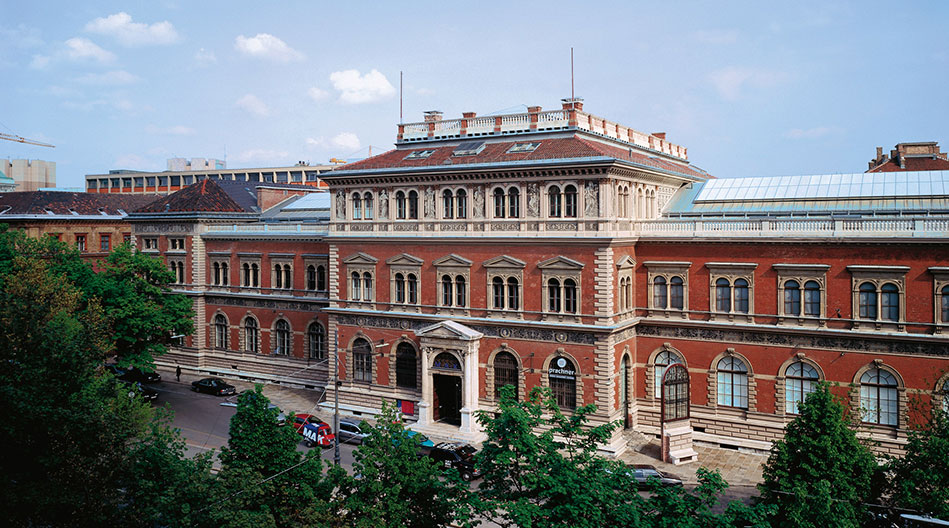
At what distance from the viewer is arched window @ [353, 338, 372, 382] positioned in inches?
2111

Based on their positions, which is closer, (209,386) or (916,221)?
(916,221)

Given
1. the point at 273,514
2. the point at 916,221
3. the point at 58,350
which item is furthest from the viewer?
the point at 916,221

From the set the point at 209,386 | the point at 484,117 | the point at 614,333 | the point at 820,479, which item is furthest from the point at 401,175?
the point at 820,479

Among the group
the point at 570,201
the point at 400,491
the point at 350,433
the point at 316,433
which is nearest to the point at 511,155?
the point at 570,201

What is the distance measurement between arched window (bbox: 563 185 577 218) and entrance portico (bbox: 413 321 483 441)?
932 centimetres

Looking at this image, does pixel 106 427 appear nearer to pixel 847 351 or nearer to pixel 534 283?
pixel 534 283

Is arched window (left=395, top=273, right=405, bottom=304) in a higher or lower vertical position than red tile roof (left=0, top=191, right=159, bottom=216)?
lower

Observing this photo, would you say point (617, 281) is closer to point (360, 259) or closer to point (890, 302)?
point (890, 302)

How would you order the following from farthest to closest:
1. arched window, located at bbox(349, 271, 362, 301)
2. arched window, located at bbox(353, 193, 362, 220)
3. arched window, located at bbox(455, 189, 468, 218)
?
1. arched window, located at bbox(349, 271, 362, 301)
2. arched window, located at bbox(353, 193, 362, 220)
3. arched window, located at bbox(455, 189, 468, 218)

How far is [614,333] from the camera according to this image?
45.6 metres

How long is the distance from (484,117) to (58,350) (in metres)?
31.6

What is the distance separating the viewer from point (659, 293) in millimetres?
48156

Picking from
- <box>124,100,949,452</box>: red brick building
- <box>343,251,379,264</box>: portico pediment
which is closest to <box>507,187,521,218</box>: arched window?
<box>124,100,949,452</box>: red brick building

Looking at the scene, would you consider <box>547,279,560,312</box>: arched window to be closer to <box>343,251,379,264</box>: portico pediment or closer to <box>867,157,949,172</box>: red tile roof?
<box>343,251,379,264</box>: portico pediment
